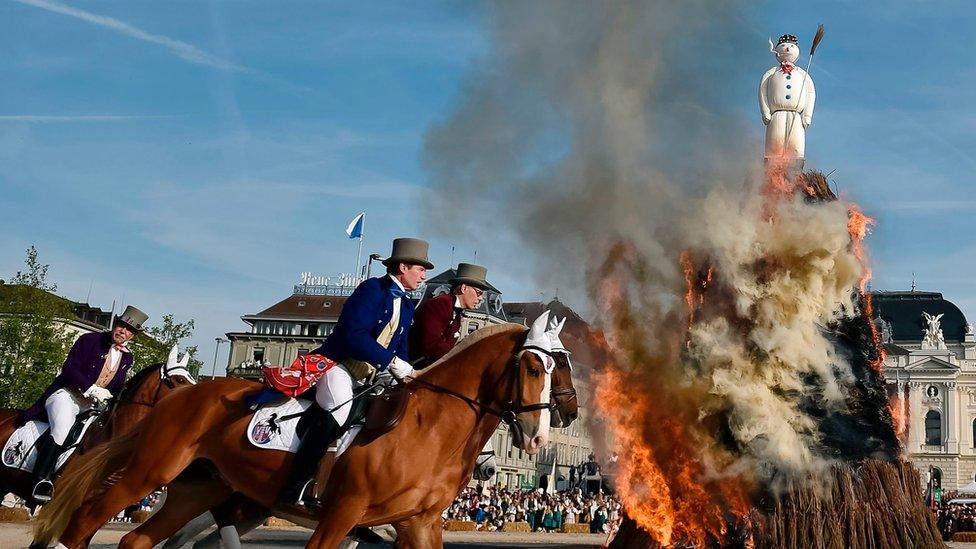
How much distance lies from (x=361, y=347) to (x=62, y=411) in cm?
591

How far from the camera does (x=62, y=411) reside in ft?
41.2

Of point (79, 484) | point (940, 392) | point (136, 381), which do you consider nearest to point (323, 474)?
point (79, 484)

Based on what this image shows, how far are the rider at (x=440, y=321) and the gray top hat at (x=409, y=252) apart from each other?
1626 mm

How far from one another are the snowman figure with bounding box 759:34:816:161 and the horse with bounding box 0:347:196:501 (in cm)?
1707

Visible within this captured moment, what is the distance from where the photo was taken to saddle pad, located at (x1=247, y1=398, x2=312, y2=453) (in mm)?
8703

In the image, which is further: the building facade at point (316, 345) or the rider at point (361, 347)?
the building facade at point (316, 345)

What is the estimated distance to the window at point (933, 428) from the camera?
105 m

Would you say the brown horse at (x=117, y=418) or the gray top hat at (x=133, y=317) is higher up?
the gray top hat at (x=133, y=317)

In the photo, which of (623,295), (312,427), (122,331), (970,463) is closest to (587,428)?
(623,295)

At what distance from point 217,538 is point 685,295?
899cm

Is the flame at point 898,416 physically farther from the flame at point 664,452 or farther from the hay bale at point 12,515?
the hay bale at point 12,515

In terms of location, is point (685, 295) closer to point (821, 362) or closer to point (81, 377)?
point (821, 362)

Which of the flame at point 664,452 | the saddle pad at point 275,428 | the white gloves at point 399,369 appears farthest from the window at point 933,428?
the saddle pad at point 275,428

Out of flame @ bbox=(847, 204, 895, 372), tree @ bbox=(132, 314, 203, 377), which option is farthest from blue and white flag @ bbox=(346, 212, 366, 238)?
flame @ bbox=(847, 204, 895, 372)
